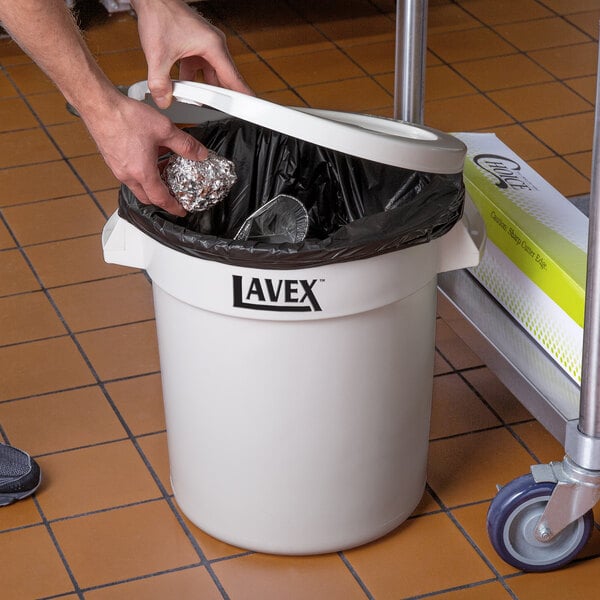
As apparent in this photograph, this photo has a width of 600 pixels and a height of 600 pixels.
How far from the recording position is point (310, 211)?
6.58 feet

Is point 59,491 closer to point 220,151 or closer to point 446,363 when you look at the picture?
point 220,151

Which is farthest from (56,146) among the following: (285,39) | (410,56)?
(410,56)

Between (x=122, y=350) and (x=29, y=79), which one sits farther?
(x=29, y=79)

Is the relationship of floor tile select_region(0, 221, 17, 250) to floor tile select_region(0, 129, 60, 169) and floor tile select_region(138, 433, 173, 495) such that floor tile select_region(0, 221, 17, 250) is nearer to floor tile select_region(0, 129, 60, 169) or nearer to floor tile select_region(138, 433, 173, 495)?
floor tile select_region(0, 129, 60, 169)

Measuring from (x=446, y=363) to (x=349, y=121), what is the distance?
709 millimetres

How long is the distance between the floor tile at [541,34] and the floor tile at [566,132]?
54cm

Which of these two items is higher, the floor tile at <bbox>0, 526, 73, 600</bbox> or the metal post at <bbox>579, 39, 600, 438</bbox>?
the metal post at <bbox>579, 39, 600, 438</bbox>

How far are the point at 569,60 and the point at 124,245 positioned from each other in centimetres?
229

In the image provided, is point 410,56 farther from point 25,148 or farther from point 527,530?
point 25,148

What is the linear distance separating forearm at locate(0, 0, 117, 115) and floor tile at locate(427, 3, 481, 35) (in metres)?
2.43

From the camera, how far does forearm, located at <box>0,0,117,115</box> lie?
1571 millimetres

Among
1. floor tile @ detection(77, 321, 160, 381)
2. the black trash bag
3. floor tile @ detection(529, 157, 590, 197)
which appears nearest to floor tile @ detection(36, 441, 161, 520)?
floor tile @ detection(77, 321, 160, 381)

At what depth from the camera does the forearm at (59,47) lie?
1.57 metres

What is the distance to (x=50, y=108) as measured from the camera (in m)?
3.47
